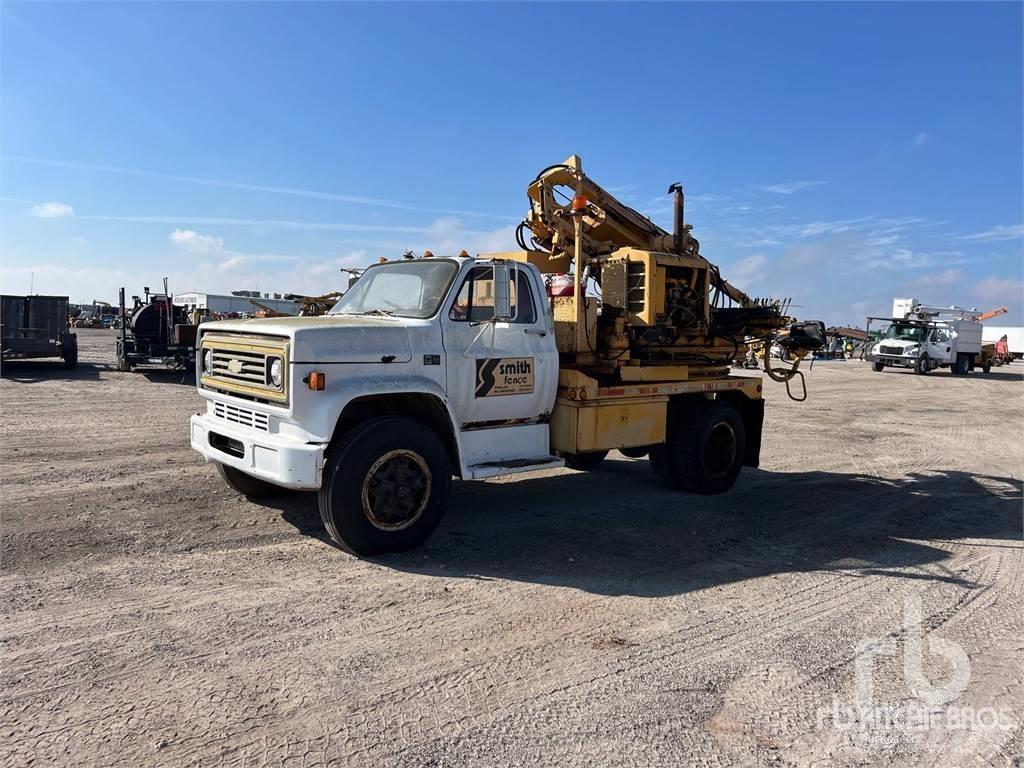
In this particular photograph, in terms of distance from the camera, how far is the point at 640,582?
539cm

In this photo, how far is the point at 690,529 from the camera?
22.6ft

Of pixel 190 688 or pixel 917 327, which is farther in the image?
pixel 917 327

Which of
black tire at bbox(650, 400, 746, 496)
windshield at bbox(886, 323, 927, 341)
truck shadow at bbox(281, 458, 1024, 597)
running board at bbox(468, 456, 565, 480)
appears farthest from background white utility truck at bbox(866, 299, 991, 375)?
running board at bbox(468, 456, 565, 480)

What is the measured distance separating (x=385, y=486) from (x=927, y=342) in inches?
1339

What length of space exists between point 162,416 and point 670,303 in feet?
28.5

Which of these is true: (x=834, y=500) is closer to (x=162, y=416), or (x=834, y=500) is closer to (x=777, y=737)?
(x=777, y=737)

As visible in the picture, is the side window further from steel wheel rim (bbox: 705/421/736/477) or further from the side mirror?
Result: steel wheel rim (bbox: 705/421/736/477)

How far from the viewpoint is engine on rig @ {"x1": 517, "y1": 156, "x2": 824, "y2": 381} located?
770cm

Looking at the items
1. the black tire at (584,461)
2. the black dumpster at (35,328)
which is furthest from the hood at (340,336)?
the black dumpster at (35,328)

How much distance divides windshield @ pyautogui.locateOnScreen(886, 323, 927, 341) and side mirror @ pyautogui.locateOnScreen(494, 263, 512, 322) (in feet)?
108

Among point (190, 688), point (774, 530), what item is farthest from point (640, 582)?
point (190, 688)

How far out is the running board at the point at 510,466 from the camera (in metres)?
6.32

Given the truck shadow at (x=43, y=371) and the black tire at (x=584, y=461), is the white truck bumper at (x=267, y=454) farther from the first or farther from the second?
the truck shadow at (x=43, y=371)

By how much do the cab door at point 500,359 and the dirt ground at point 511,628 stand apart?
93 cm
